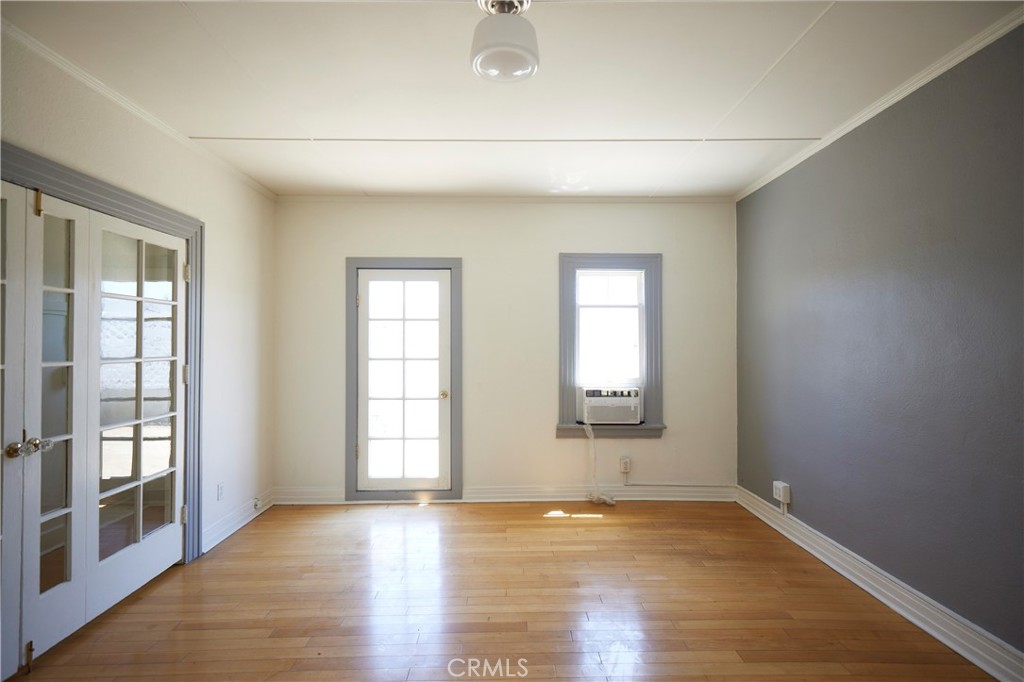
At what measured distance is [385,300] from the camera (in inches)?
164

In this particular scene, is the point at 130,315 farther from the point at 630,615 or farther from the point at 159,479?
the point at 630,615

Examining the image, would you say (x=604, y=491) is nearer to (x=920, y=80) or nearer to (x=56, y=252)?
(x=920, y=80)

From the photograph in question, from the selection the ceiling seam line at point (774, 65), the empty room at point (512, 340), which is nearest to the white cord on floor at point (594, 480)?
the empty room at point (512, 340)

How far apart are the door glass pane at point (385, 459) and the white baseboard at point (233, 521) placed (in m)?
0.84

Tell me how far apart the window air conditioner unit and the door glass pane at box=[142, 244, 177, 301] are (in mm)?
3045

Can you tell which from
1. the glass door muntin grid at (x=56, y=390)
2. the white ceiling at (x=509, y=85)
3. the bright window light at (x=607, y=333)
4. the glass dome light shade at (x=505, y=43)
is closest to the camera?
the glass dome light shade at (x=505, y=43)

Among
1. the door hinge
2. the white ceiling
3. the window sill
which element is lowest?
the door hinge

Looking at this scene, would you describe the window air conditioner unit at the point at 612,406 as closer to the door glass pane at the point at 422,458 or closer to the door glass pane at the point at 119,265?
the door glass pane at the point at 422,458

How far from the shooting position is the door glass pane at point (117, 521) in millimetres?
2402

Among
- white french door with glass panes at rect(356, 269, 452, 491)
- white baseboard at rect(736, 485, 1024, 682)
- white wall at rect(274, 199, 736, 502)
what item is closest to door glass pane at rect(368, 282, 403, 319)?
white french door with glass panes at rect(356, 269, 452, 491)

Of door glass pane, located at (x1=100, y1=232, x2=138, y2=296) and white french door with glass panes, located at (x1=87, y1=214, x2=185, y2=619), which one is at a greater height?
door glass pane, located at (x1=100, y1=232, x2=138, y2=296)

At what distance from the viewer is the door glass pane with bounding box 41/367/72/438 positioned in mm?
2094

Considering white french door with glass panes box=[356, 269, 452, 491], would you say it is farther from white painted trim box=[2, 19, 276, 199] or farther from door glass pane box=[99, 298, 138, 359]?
door glass pane box=[99, 298, 138, 359]

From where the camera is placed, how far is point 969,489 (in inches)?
81.9
